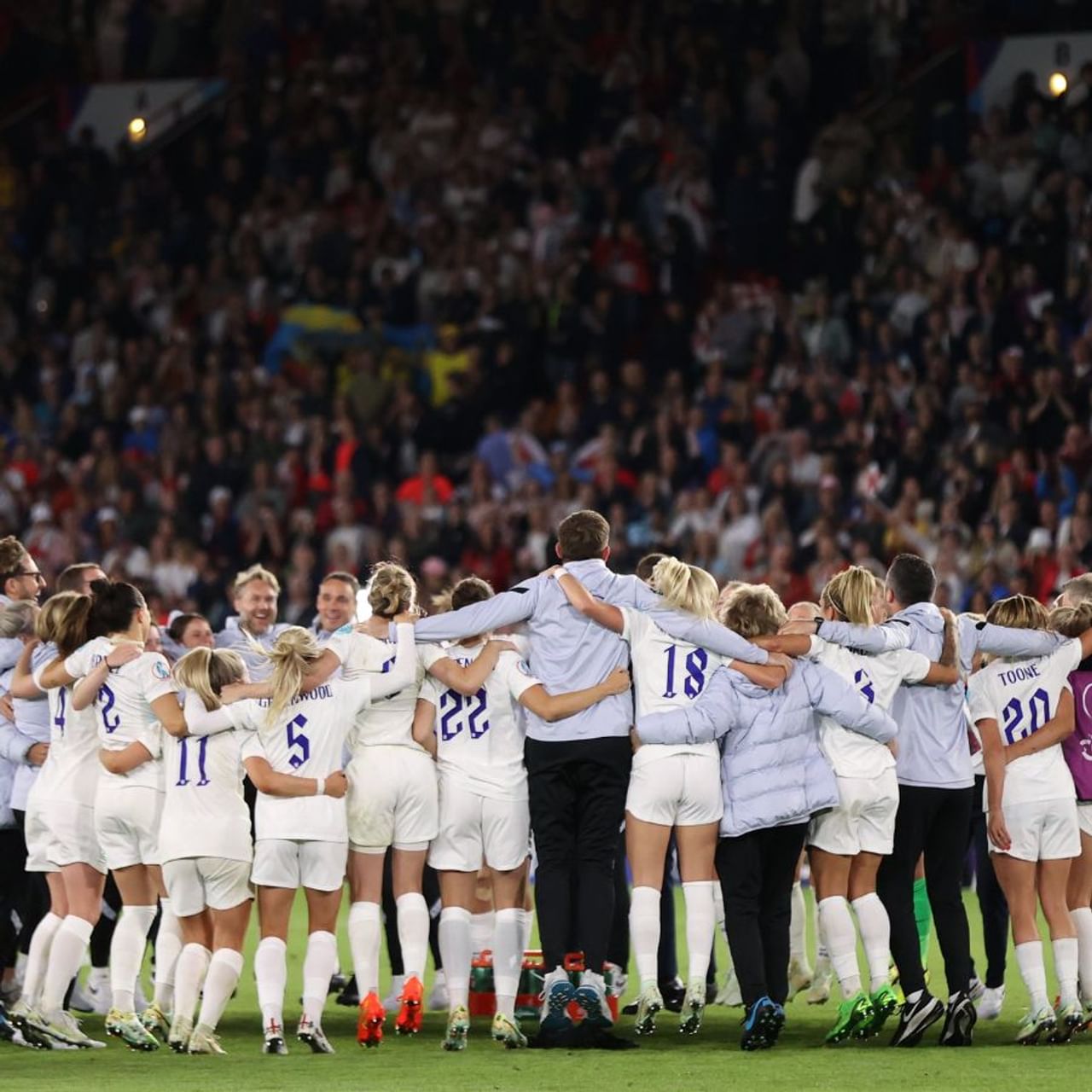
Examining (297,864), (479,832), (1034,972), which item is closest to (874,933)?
(1034,972)

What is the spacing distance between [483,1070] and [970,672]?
311 centimetres

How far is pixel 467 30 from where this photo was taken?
24.8 meters

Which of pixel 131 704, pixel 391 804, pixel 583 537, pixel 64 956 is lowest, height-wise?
pixel 64 956

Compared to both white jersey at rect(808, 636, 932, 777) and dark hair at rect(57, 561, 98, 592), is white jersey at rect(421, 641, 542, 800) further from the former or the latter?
dark hair at rect(57, 561, 98, 592)

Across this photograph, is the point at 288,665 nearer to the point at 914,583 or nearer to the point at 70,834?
the point at 70,834

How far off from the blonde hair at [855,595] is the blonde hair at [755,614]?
0.25 m

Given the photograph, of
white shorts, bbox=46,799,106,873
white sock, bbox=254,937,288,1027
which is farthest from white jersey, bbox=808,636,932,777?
white shorts, bbox=46,799,106,873

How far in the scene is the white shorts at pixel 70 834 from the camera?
975 centimetres

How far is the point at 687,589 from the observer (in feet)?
31.2

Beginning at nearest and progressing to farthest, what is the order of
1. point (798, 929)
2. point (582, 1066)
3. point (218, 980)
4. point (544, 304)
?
point (582, 1066)
point (218, 980)
point (798, 929)
point (544, 304)

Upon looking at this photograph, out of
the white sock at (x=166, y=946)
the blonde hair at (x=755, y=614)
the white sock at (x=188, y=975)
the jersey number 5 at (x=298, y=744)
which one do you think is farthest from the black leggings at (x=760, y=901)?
the white sock at (x=166, y=946)

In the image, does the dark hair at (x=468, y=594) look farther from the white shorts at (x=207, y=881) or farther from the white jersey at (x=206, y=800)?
the white shorts at (x=207, y=881)

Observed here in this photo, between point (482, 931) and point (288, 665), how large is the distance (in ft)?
6.08

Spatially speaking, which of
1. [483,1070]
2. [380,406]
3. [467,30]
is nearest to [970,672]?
[483,1070]
